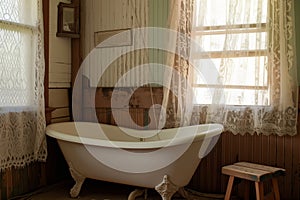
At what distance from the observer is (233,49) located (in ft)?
9.39

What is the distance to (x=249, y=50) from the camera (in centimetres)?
281

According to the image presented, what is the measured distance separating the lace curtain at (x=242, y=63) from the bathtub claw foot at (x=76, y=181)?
1.06 metres

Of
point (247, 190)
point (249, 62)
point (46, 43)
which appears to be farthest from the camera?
point (46, 43)

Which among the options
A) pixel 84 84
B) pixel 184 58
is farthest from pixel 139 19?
pixel 84 84

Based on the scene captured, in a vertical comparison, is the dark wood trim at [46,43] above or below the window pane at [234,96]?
above

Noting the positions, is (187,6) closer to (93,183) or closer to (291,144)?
(291,144)

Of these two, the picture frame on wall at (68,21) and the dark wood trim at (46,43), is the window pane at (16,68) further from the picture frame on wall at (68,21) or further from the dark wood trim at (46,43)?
the picture frame on wall at (68,21)

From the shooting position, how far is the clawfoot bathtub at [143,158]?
2.47 metres

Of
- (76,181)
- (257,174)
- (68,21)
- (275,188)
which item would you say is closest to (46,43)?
(68,21)

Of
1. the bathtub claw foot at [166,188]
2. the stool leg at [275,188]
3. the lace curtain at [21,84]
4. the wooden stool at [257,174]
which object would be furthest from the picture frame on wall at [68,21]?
the stool leg at [275,188]

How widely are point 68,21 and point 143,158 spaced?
1.88m

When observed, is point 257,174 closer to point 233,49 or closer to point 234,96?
point 234,96

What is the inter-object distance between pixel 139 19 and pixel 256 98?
145 cm

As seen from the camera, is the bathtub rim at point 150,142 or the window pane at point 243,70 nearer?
the bathtub rim at point 150,142
